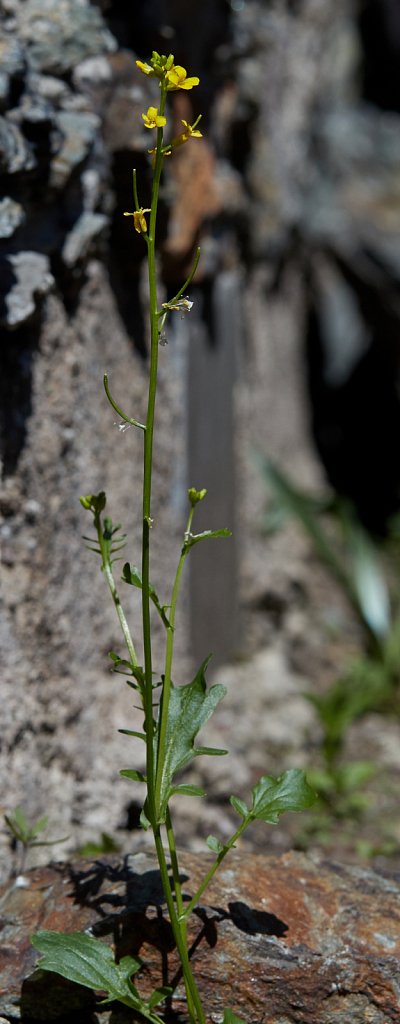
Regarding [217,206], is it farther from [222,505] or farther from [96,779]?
[96,779]

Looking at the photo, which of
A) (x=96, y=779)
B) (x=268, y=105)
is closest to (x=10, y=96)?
(x=96, y=779)

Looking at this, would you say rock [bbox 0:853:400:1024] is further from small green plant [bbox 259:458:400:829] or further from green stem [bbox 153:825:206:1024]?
small green plant [bbox 259:458:400:829]

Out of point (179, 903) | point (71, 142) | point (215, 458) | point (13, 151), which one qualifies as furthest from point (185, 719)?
Result: point (215, 458)

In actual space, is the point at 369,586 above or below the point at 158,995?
below

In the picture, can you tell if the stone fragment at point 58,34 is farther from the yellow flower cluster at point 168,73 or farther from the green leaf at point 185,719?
the green leaf at point 185,719

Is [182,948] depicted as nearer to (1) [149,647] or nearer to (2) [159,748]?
(2) [159,748]

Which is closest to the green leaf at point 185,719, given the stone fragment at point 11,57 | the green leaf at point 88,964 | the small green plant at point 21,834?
the green leaf at point 88,964
